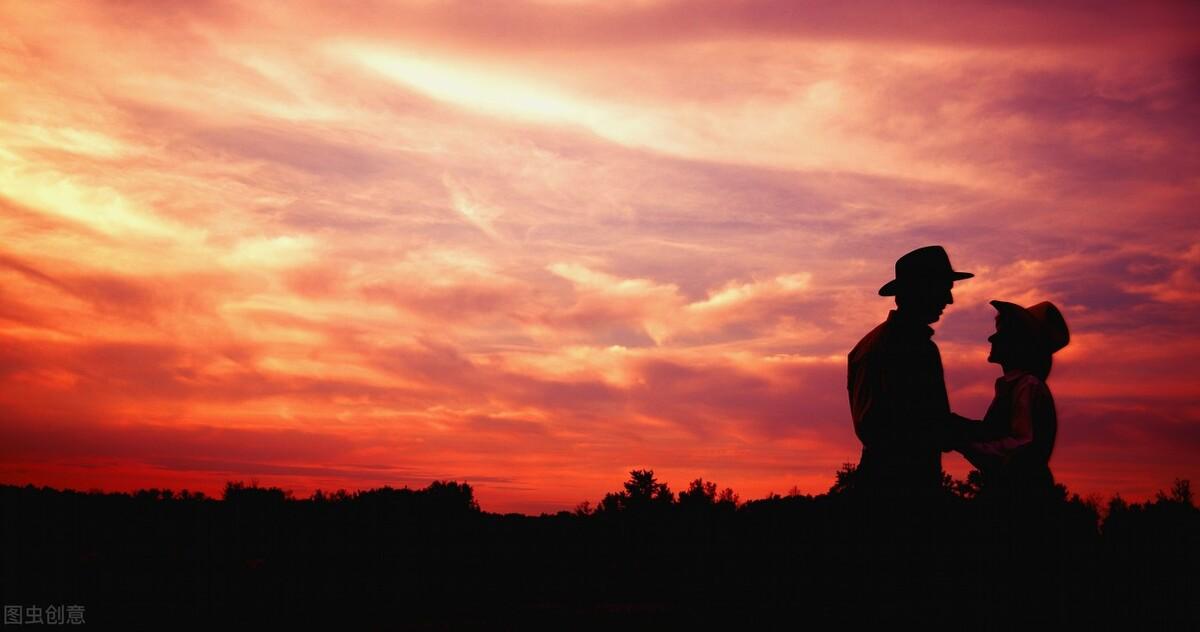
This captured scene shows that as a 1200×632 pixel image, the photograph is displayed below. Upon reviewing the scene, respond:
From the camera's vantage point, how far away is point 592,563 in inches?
365

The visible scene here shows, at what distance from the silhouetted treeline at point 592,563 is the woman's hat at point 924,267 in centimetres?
126

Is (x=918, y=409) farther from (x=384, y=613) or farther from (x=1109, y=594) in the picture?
(x=384, y=613)

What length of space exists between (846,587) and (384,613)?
3057mm

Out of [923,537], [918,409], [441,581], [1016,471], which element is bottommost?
[441,581]

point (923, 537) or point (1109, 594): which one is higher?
point (923, 537)

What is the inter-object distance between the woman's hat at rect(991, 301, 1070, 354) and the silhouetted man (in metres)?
0.61

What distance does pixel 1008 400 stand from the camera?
224 inches

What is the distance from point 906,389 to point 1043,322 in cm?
133

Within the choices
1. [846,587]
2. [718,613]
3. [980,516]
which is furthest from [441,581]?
[980,516]

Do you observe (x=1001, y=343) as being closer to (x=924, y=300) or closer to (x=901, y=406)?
(x=924, y=300)

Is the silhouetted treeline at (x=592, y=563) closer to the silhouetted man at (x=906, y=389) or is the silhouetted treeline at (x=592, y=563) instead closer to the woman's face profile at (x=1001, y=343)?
the silhouetted man at (x=906, y=389)

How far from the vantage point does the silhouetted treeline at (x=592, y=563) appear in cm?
502

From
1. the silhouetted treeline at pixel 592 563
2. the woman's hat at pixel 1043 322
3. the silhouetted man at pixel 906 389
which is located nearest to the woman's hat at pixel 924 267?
the silhouetted man at pixel 906 389

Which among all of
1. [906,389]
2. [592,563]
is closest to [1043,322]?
[906,389]
